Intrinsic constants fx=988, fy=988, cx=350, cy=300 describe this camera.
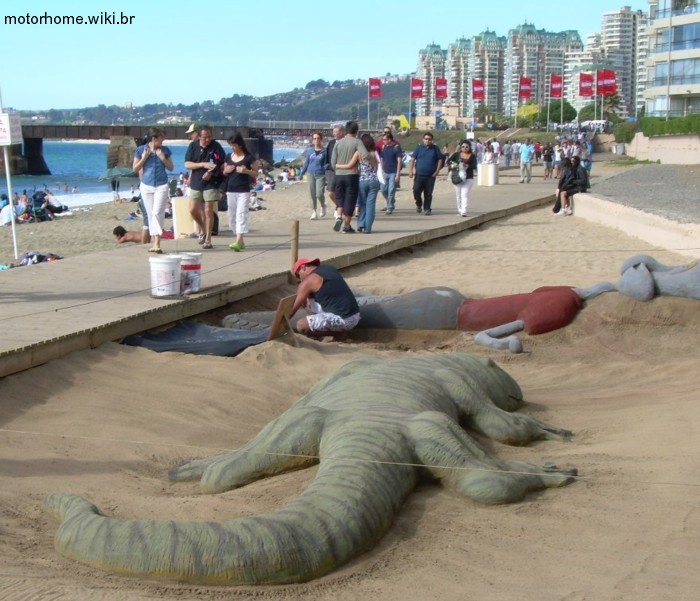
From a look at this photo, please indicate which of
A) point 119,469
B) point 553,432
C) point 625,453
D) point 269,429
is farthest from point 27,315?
point 625,453

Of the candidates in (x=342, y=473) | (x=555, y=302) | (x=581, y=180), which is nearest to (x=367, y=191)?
(x=555, y=302)

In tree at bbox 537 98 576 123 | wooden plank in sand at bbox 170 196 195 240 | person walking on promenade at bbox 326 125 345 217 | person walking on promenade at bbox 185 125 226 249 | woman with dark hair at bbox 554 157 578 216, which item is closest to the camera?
person walking on promenade at bbox 185 125 226 249

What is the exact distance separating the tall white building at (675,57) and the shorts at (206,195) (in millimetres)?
66396

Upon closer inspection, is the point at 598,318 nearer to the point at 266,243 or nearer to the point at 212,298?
the point at 212,298

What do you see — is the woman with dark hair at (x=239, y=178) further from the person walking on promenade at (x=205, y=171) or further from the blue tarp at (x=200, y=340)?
the blue tarp at (x=200, y=340)

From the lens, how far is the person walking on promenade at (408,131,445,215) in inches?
764

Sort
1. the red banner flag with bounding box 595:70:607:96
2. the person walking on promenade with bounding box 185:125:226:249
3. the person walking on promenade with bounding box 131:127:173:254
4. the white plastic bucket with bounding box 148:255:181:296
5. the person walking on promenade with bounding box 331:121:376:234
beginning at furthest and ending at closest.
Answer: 1. the red banner flag with bounding box 595:70:607:96
2. the person walking on promenade with bounding box 331:121:376:234
3. the person walking on promenade with bounding box 185:125:226:249
4. the person walking on promenade with bounding box 131:127:173:254
5. the white plastic bucket with bounding box 148:255:181:296

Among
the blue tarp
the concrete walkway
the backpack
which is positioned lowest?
the blue tarp

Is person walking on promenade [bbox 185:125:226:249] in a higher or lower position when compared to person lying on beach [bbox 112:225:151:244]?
higher

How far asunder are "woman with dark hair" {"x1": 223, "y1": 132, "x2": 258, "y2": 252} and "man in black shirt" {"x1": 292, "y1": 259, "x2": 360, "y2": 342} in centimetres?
386

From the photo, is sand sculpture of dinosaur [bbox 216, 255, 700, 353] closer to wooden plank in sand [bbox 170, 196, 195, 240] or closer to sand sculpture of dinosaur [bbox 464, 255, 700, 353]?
sand sculpture of dinosaur [bbox 464, 255, 700, 353]

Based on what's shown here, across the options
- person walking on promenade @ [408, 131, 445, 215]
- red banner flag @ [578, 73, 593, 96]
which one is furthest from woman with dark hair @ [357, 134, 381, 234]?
red banner flag @ [578, 73, 593, 96]

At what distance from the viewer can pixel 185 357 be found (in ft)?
29.3

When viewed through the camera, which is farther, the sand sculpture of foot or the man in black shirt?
the man in black shirt
